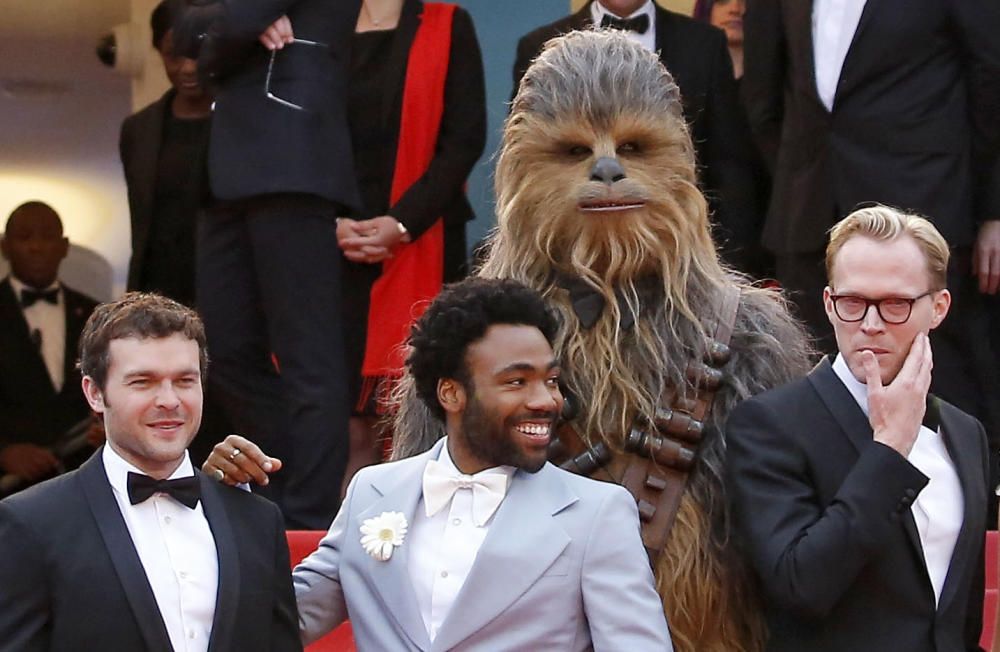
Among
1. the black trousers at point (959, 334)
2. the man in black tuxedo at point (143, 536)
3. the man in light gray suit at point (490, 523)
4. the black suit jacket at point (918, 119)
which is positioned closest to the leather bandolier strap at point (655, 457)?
the man in light gray suit at point (490, 523)

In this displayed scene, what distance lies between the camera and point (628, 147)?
14.7 feet

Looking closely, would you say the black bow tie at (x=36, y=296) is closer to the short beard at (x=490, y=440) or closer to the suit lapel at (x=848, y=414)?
the short beard at (x=490, y=440)

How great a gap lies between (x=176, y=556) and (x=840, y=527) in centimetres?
127

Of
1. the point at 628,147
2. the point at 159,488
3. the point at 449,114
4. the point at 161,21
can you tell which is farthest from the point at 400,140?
the point at 159,488

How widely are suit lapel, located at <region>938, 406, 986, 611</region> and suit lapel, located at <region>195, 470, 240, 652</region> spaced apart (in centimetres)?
137

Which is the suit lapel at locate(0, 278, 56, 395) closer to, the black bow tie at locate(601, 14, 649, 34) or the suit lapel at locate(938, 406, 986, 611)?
the black bow tie at locate(601, 14, 649, 34)

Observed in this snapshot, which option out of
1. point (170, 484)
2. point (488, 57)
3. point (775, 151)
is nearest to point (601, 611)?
point (170, 484)

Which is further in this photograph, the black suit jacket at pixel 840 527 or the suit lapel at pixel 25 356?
the suit lapel at pixel 25 356

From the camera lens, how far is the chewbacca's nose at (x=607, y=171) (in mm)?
4367

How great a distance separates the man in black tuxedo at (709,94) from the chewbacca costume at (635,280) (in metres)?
1.88

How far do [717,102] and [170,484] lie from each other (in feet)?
10.1

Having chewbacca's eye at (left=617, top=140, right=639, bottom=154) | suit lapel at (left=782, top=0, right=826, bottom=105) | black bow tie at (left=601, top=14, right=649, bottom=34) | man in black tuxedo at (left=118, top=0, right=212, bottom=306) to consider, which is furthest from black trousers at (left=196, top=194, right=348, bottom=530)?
chewbacca's eye at (left=617, top=140, right=639, bottom=154)

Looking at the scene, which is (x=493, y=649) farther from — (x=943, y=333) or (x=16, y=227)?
(x=16, y=227)

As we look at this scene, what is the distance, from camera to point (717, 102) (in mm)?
6477
